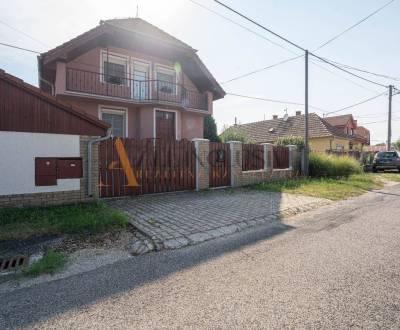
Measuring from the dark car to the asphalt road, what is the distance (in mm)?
18108

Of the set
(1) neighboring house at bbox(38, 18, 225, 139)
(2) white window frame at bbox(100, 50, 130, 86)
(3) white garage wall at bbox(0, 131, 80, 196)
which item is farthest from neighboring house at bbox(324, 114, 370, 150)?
(3) white garage wall at bbox(0, 131, 80, 196)

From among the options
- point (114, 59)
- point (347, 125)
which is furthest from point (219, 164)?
point (347, 125)

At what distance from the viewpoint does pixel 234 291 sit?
2.90m

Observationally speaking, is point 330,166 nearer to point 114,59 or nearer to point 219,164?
point 219,164

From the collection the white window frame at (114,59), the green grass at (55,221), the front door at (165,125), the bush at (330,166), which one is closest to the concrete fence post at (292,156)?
the bush at (330,166)

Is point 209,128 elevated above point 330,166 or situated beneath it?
elevated above

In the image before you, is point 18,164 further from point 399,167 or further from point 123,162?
point 399,167

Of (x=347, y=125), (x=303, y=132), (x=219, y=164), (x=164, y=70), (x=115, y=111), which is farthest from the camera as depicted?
(x=347, y=125)

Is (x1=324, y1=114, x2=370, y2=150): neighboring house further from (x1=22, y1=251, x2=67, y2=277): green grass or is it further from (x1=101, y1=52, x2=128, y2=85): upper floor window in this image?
(x1=22, y1=251, x2=67, y2=277): green grass

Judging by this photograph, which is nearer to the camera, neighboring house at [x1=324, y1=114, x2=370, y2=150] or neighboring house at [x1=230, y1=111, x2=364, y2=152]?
neighboring house at [x1=230, y1=111, x2=364, y2=152]

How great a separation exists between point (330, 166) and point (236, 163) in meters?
6.55

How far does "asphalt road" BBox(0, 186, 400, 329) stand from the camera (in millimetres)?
2391

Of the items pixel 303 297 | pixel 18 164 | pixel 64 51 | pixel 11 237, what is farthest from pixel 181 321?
pixel 64 51

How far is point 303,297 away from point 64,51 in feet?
43.4
